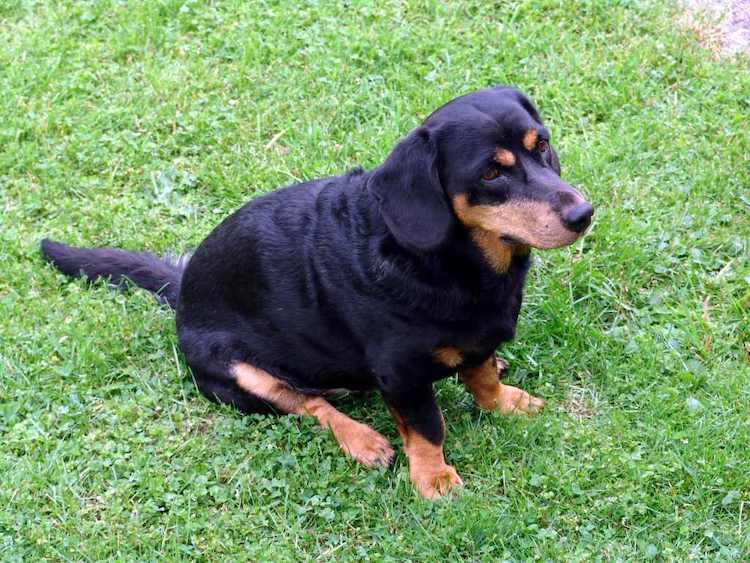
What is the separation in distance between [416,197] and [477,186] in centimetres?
22

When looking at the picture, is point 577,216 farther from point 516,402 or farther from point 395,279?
point 516,402

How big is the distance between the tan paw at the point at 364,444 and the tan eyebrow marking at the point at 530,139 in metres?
1.43

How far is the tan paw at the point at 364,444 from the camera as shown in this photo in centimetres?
420

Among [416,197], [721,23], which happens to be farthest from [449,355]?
[721,23]

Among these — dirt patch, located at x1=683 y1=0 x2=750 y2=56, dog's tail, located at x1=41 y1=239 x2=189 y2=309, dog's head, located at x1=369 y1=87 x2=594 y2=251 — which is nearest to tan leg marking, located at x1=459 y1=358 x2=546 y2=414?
dog's head, located at x1=369 y1=87 x2=594 y2=251

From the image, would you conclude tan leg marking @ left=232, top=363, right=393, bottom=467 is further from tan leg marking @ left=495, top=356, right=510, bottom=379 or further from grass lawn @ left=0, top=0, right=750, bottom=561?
tan leg marking @ left=495, top=356, right=510, bottom=379

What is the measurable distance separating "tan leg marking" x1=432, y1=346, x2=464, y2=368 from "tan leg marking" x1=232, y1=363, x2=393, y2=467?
1.95 feet

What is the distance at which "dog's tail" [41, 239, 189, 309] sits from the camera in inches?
195

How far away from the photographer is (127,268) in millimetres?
4969

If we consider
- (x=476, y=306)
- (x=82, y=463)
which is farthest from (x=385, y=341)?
(x=82, y=463)

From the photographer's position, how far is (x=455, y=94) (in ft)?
19.0

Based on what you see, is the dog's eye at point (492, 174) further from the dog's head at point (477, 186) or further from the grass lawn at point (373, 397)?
the grass lawn at point (373, 397)

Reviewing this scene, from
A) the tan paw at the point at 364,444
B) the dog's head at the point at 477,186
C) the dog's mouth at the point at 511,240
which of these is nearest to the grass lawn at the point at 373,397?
the tan paw at the point at 364,444

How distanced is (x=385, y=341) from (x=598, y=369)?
1172 millimetres
